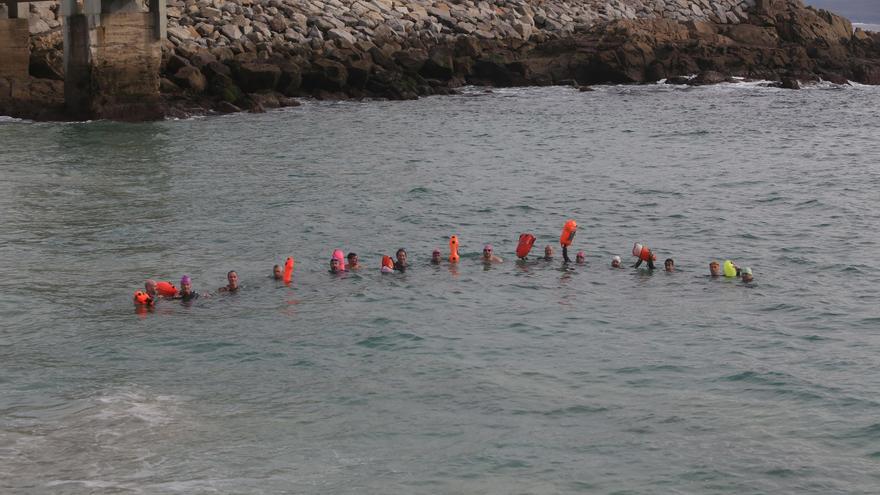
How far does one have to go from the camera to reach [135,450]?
14062 millimetres

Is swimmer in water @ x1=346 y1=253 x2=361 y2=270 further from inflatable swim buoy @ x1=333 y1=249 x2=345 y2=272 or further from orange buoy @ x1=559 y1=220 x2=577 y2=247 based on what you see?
orange buoy @ x1=559 y1=220 x2=577 y2=247

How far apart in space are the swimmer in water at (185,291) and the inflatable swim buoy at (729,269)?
9.46 meters

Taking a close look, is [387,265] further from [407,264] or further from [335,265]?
[335,265]

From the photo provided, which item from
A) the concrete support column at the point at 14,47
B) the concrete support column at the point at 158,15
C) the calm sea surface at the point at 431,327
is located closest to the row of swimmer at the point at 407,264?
the calm sea surface at the point at 431,327

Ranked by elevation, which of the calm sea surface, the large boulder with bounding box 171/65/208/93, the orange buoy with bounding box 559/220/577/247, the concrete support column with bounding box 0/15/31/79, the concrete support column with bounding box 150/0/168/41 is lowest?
the calm sea surface

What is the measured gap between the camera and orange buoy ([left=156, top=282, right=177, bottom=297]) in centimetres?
1998

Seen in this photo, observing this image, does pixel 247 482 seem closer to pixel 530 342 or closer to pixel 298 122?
pixel 530 342

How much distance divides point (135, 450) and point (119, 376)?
113 inches

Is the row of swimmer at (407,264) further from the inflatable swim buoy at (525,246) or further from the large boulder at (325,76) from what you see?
the large boulder at (325,76)

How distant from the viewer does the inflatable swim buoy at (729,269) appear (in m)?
21.7

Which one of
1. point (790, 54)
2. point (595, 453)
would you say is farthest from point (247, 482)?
point (790, 54)

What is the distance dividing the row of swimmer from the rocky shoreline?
2136cm

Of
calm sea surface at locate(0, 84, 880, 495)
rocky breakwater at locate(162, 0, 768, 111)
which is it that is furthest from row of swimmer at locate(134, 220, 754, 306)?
rocky breakwater at locate(162, 0, 768, 111)

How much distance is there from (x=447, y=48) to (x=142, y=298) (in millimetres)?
35310
